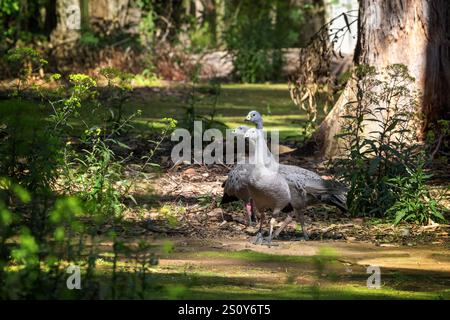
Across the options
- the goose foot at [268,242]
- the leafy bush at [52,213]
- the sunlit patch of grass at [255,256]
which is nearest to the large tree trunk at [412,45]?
the leafy bush at [52,213]

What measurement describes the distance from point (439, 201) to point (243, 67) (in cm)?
A: 1472

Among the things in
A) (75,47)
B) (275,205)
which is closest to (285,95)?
(75,47)

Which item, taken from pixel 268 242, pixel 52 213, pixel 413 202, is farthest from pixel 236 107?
pixel 52 213

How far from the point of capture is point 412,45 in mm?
12383

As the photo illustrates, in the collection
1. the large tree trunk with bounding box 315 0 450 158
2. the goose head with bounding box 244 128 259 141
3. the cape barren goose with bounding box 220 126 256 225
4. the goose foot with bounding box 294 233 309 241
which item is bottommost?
the goose foot with bounding box 294 233 309 241

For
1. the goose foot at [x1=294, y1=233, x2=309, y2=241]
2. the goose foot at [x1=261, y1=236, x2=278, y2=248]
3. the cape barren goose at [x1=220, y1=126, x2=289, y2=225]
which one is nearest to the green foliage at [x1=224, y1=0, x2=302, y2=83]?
the cape barren goose at [x1=220, y1=126, x2=289, y2=225]

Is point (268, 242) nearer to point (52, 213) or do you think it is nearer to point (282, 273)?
point (282, 273)

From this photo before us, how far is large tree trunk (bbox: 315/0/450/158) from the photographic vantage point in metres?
12.3

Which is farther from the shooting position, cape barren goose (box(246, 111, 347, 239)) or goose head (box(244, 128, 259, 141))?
cape barren goose (box(246, 111, 347, 239))

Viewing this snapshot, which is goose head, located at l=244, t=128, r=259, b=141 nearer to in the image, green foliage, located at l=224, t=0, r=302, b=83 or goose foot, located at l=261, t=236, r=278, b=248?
goose foot, located at l=261, t=236, r=278, b=248

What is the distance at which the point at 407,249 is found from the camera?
8625mm

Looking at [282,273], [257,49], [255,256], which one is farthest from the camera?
[257,49]

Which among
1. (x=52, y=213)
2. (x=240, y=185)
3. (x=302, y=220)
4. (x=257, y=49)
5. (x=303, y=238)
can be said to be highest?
(x=257, y=49)
